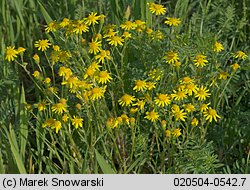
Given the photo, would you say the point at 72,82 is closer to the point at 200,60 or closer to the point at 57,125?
the point at 57,125

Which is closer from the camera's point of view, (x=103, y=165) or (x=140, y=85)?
(x=103, y=165)

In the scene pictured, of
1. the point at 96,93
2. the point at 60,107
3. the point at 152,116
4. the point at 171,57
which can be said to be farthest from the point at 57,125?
the point at 171,57

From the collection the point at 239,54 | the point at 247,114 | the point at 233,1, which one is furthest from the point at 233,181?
the point at 233,1

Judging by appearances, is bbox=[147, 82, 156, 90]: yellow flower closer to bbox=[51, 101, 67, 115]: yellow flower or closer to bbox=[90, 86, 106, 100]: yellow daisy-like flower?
bbox=[90, 86, 106, 100]: yellow daisy-like flower

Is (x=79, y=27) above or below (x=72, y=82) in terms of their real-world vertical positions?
above

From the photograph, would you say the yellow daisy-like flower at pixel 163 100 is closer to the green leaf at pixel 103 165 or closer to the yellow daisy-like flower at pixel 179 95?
the yellow daisy-like flower at pixel 179 95

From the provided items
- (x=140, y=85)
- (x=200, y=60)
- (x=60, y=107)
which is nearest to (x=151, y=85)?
(x=140, y=85)

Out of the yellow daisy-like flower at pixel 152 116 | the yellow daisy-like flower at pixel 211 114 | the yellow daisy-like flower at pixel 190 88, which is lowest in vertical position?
the yellow daisy-like flower at pixel 211 114

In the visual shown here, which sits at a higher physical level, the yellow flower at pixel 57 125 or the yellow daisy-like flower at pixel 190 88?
the yellow daisy-like flower at pixel 190 88

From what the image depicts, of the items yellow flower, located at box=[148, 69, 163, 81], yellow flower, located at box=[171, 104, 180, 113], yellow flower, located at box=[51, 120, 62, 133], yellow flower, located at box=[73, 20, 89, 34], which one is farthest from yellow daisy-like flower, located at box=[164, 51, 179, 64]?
yellow flower, located at box=[51, 120, 62, 133]

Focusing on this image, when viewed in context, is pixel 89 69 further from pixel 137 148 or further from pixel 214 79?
pixel 214 79

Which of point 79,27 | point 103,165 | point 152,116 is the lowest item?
point 103,165

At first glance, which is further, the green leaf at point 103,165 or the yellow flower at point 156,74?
the yellow flower at point 156,74

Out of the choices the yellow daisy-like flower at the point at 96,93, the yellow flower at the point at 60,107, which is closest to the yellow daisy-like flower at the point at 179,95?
the yellow daisy-like flower at the point at 96,93
